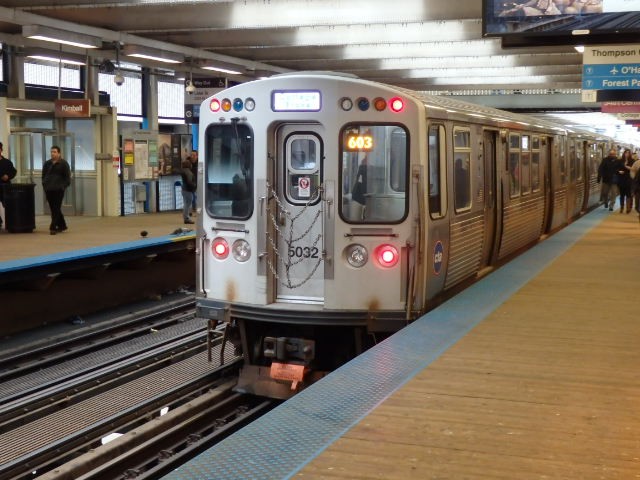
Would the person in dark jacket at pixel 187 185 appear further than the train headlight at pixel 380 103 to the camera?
Yes

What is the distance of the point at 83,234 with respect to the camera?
1692 cm

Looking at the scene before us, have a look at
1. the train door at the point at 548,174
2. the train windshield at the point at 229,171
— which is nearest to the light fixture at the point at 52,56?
the train door at the point at 548,174

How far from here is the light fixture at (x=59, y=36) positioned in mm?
15328

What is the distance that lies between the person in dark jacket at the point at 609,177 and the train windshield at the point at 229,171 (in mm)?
16479

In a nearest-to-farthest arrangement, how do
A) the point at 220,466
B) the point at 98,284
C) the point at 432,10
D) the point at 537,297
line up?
the point at 220,466 < the point at 537,297 < the point at 98,284 < the point at 432,10

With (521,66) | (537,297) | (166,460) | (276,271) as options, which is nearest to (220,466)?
(166,460)

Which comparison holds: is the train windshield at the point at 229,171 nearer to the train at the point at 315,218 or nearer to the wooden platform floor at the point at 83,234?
the train at the point at 315,218

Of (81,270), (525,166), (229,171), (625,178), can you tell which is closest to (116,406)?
(229,171)

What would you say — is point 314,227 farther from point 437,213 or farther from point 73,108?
point 73,108

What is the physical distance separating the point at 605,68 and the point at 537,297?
6.18 metres

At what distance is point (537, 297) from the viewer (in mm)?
9375

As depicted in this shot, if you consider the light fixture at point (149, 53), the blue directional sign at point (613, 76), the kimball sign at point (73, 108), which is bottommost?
the kimball sign at point (73, 108)

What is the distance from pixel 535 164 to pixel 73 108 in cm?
1019

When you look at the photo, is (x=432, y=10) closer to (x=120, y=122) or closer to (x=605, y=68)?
(x=605, y=68)
